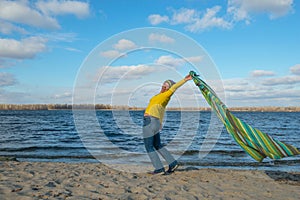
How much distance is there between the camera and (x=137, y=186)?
5.70 metres

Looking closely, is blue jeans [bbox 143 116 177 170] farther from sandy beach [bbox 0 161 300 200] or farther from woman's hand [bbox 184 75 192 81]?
woman's hand [bbox 184 75 192 81]

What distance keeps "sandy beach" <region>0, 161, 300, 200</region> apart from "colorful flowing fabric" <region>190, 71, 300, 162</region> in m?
0.77

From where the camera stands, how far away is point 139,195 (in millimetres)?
5027

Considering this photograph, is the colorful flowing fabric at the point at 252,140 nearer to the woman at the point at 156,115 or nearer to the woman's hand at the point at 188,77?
the woman's hand at the point at 188,77

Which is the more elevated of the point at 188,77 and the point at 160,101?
the point at 188,77

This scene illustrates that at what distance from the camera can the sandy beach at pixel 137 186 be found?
16.0 ft

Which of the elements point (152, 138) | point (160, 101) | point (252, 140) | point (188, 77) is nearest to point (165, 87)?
point (160, 101)

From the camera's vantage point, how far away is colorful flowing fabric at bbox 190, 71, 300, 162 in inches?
242

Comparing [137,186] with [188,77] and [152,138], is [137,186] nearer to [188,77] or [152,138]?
[152,138]

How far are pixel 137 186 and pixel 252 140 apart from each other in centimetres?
277

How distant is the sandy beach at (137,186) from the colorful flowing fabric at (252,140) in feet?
2.53

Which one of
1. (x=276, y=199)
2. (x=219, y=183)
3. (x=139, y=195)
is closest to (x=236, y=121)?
(x=219, y=183)

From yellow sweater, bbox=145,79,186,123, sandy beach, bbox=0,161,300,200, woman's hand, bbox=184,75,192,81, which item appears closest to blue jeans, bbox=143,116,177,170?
yellow sweater, bbox=145,79,186,123

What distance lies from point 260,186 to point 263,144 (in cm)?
97
